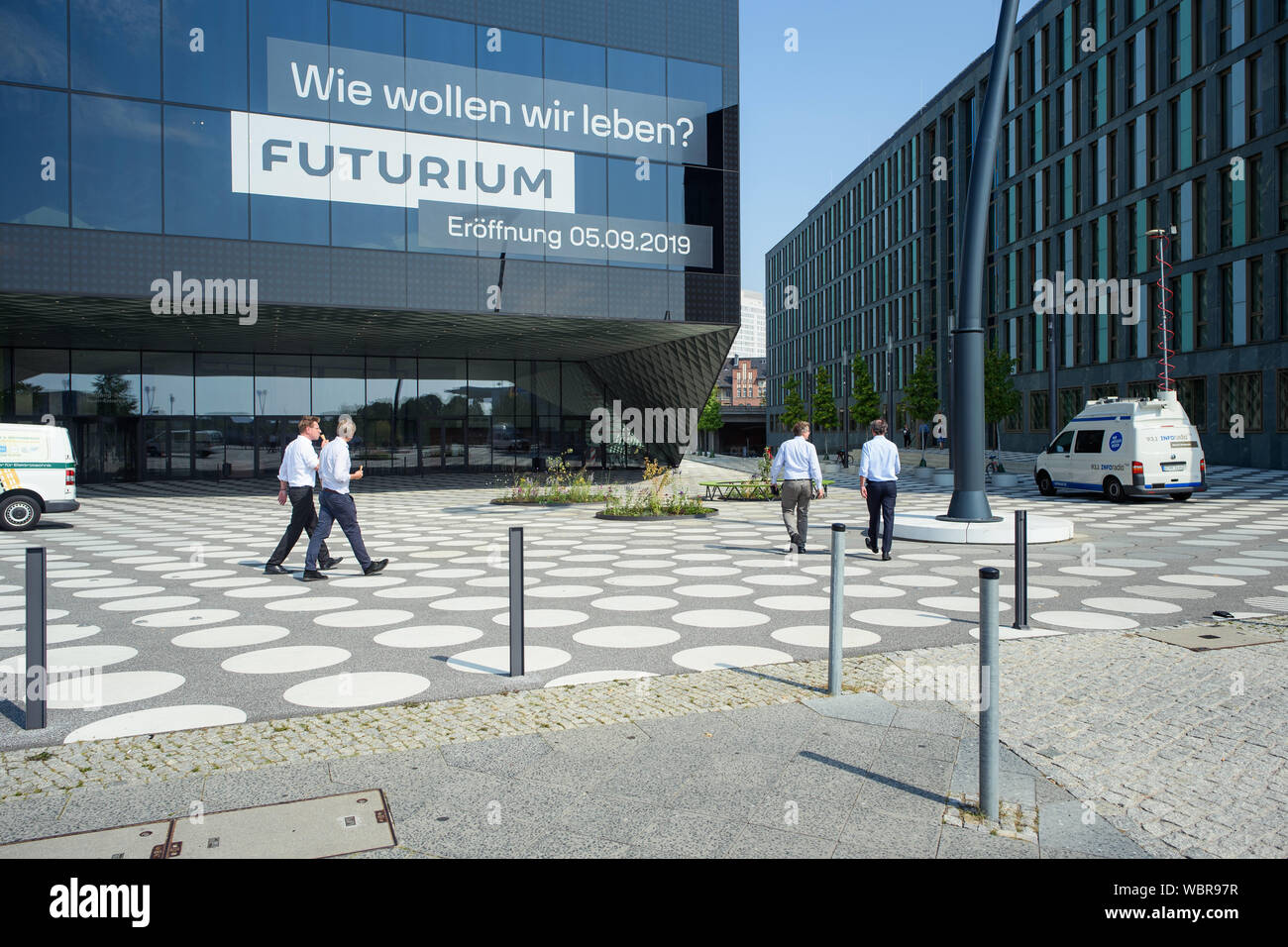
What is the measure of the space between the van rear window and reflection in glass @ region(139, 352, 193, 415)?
2855 centimetres

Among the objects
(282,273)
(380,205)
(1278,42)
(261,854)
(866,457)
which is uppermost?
(1278,42)

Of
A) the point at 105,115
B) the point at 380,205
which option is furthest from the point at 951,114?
the point at 105,115

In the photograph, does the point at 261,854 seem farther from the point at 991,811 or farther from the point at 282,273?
the point at 282,273

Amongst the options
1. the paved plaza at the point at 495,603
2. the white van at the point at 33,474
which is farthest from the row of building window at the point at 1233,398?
the white van at the point at 33,474

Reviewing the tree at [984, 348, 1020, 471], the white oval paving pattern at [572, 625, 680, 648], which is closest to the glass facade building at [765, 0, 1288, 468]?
the tree at [984, 348, 1020, 471]

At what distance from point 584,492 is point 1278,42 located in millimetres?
31884

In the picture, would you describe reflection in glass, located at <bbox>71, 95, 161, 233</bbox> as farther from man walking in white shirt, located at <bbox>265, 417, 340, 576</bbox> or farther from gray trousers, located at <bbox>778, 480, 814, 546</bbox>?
gray trousers, located at <bbox>778, 480, 814, 546</bbox>

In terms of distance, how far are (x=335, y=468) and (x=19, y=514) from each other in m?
9.45

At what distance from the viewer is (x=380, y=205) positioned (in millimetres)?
21312

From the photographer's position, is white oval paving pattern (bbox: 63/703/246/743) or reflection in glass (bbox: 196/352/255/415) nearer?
white oval paving pattern (bbox: 63/703/246/743)

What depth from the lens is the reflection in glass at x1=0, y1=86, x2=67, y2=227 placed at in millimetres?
18703

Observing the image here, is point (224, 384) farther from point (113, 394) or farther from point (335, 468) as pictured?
point (335, 468)
